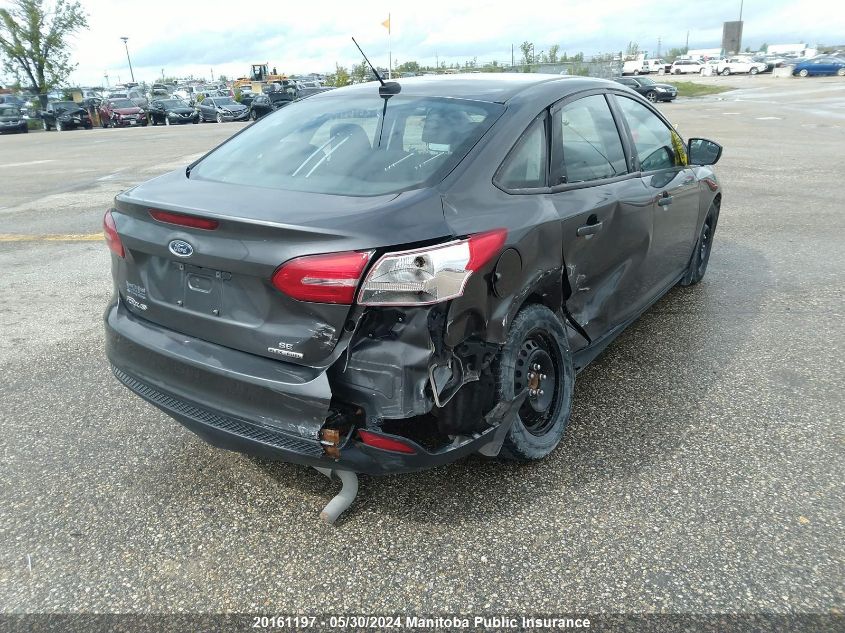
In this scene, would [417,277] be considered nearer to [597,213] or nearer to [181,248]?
[181,248]

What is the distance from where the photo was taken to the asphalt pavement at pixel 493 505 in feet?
7.78

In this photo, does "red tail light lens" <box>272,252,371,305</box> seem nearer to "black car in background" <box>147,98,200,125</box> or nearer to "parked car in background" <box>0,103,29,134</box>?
"black car in background" <box>147,98,200,125</box>

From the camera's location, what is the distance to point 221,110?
33.6 meters

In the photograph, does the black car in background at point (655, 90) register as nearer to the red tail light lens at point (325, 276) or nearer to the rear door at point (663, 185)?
the rear door at point (663, 185)

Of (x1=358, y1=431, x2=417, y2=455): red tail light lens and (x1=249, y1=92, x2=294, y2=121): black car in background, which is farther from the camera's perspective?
(x1=249, y1=92, x2=294, y2=121): black car in background

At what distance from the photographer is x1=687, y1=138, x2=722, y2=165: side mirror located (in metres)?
4.76

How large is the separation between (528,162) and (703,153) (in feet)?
7.85

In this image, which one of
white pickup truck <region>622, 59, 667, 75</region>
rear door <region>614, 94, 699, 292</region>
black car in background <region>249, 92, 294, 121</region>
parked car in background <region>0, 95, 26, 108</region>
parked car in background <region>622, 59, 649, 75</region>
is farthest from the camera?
white pickup truck <region>622, 59, 667, 75</region>

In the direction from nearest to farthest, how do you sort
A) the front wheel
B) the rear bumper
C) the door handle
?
the rear bumper < the door handle < the front wheel

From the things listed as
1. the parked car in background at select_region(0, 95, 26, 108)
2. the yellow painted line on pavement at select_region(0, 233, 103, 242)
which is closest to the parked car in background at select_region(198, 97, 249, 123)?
the parked car in background at select_region(0, 95, 26, 108)

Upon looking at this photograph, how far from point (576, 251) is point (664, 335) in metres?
1.76

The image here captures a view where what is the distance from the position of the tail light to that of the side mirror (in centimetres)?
313

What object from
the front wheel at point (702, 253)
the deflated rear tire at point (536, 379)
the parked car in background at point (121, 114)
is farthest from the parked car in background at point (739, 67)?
the deflated rear tire at point (536, 379)

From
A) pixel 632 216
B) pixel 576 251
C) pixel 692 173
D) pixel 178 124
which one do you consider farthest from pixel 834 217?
pixel 178 124
